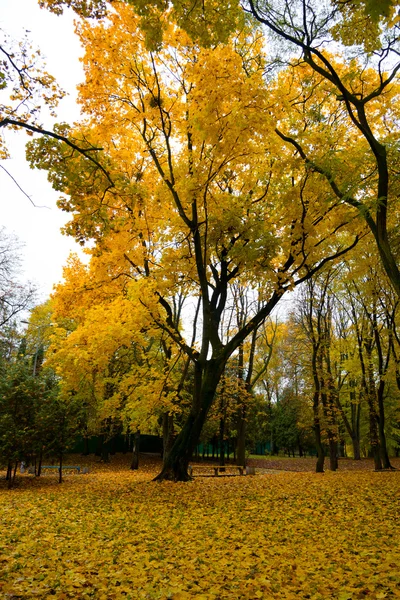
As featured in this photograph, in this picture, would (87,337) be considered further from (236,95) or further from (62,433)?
(236,95)

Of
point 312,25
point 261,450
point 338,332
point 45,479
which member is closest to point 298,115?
point 312,25

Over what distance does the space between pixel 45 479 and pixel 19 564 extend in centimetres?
1061

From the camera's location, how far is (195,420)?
10.5 m

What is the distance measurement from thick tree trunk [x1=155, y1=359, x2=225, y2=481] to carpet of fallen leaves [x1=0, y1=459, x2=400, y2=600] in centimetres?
209

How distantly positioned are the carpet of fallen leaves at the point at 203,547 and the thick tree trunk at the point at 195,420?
2091mm

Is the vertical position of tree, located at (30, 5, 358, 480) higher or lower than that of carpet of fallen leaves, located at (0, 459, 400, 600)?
higher

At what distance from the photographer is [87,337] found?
11.5 m

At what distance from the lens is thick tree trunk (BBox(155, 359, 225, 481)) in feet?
34.3

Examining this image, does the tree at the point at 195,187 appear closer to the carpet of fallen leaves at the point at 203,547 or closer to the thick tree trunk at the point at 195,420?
the thick tree trunk at the point at 195,420

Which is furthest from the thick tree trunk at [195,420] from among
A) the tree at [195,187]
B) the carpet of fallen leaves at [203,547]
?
the carpet of fallen leaves at [203,547]

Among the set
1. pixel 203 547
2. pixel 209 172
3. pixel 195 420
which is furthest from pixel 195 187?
pixel 203 547

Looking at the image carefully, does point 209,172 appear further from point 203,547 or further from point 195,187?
point 203,547

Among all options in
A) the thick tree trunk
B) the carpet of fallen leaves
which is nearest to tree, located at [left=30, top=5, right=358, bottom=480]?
the thick tree trunk

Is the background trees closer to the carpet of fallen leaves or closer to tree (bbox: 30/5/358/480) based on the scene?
tree (bbox: 30/5/358/480)
